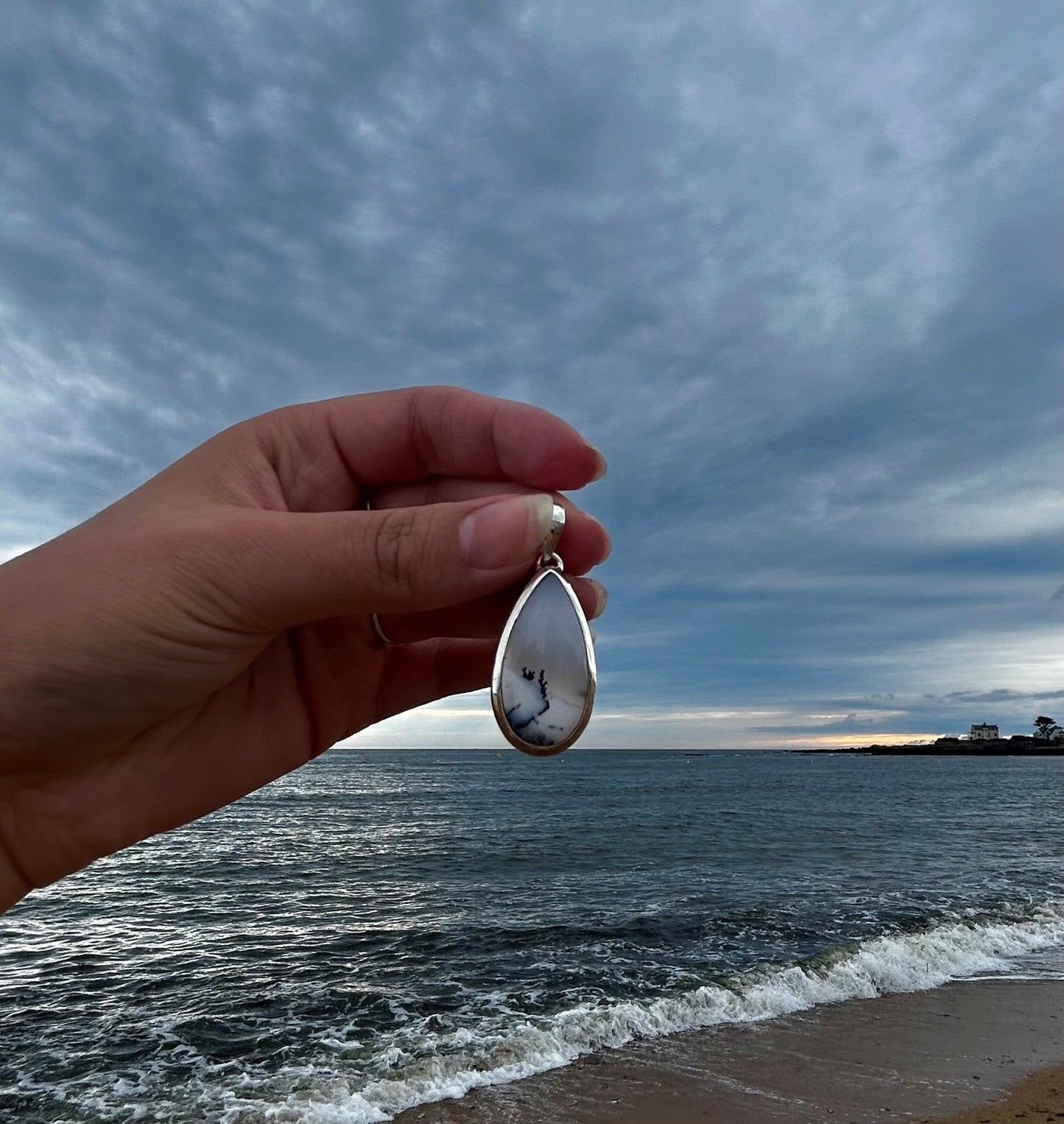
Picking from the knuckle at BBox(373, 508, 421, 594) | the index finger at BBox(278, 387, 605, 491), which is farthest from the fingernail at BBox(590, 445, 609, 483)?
the knuckle at BBox(373, 508, 421, 594)

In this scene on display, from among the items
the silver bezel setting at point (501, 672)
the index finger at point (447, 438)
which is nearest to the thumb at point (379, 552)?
the silver bezel setting at point (501, 672)

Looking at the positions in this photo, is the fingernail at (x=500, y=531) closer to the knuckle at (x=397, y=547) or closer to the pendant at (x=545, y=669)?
the knuckle at (x=397, y=547)

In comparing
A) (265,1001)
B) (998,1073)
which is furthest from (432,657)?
(265,1001)

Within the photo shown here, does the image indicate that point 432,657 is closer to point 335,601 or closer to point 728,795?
point 335,601

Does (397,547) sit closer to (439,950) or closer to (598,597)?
(598,597)

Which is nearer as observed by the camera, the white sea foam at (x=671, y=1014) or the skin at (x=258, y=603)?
the skin at (x=258, y=603)

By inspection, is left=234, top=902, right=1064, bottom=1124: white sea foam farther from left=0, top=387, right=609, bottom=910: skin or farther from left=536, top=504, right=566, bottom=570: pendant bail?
left=536, top=504, right=566, bottom=570: pendant bail
